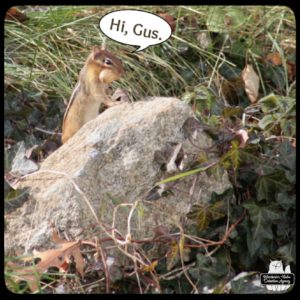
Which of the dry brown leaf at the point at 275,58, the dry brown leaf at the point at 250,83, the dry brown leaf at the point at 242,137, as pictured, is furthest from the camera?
the dry brown leaf at the point at 275,58

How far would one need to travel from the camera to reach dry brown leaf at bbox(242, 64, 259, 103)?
271 centimetres

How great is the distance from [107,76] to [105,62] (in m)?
0.05

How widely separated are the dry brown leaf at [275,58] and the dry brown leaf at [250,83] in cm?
13

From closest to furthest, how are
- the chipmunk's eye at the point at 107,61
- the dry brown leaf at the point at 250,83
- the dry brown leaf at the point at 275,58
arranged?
the chipmunk's eye at the point at 107,61 → the dry brown leaf at the point at 250,83 → the dry brown leaf at the point at 275,58

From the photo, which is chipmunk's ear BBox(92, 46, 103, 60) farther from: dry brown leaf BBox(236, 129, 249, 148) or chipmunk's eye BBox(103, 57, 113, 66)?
dry brown leaf BBox(236, 129, 249, 148)

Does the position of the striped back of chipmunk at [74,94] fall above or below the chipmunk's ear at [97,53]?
below

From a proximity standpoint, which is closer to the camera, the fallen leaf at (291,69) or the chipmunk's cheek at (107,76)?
the chipmunk's cheek at (107,76)

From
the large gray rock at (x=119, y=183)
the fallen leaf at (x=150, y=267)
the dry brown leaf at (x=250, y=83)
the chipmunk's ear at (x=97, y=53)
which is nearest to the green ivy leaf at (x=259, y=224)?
the large gray rock at (x=119, y=183)

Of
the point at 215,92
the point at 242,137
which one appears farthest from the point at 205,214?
the point at 215,92

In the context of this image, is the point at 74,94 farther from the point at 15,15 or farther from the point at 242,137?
the point at 242,137

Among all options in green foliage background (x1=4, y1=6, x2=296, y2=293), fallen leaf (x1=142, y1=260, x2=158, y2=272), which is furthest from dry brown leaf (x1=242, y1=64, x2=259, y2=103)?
fallen leaf (x1=142, y1=260, x2=158, y2=272)

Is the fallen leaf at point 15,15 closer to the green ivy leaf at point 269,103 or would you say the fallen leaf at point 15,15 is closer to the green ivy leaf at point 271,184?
the green ivy leaf at point 269,103

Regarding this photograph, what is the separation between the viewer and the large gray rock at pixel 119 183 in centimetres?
229

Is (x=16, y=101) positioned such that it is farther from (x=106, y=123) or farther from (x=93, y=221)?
(x=93, y=221)
